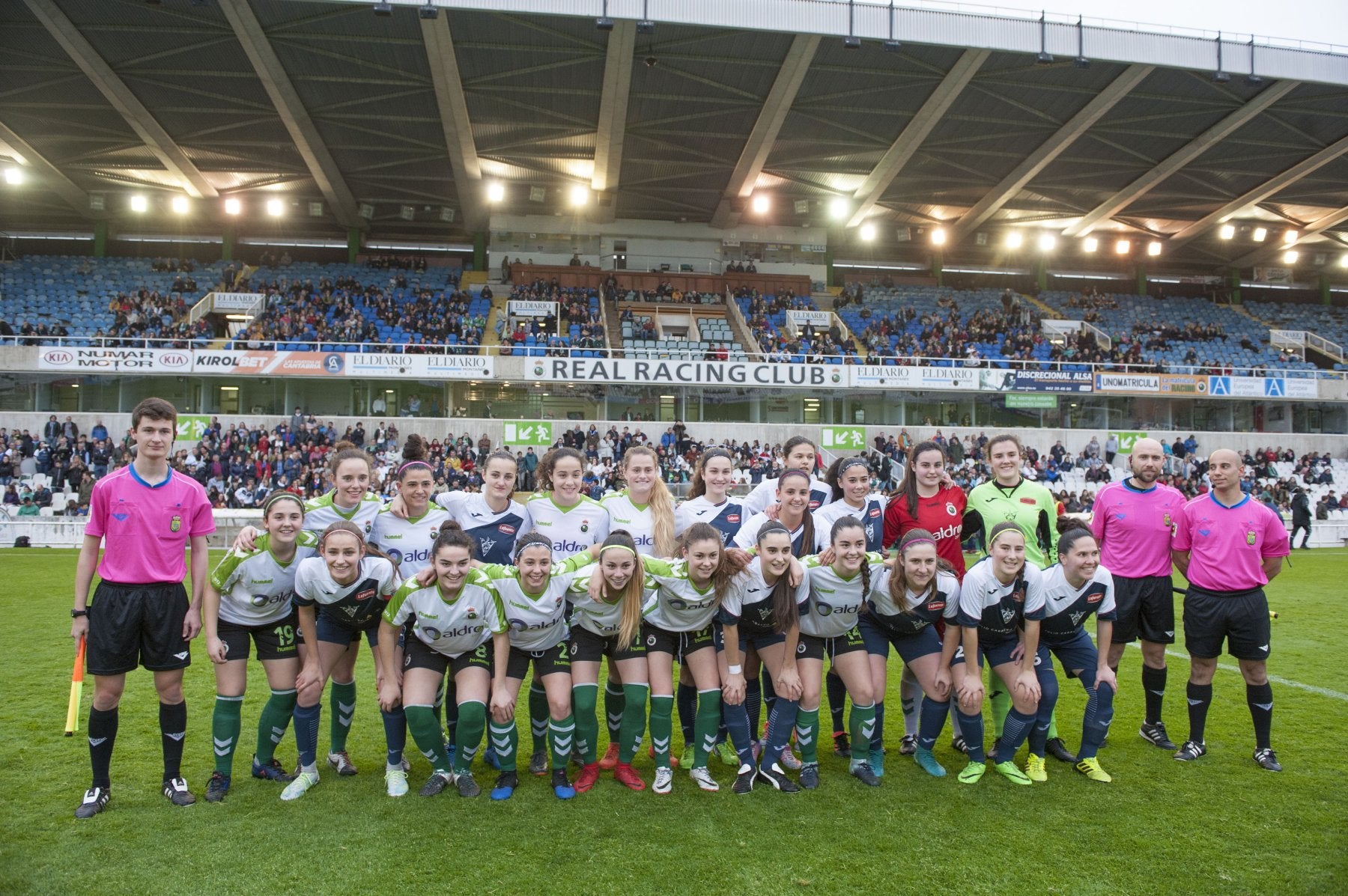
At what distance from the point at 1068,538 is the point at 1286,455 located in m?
31.4

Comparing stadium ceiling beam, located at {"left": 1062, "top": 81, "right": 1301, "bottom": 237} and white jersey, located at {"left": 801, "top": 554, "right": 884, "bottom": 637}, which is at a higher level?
stadium ceiling beam, located at {"left": 1062, "top": 81, "right": 1301, "bottom": 237}

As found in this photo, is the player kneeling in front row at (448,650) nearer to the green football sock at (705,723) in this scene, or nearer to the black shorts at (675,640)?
A: the black shorts at (675,640)

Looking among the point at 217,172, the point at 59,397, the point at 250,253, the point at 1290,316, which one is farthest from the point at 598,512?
the point at 1290,316

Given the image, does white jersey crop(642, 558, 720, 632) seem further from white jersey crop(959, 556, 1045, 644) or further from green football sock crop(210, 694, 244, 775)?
green football sock crop(210, 694, 244, 775)

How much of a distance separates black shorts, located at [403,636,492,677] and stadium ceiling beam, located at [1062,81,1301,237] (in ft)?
100

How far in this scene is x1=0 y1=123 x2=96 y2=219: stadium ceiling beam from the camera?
27.8 meters

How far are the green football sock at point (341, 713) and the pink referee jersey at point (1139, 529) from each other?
207 inches

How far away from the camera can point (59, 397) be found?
26.8 metres

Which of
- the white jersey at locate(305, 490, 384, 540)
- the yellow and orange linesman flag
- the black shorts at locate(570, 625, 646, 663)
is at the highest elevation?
the white jersey at locate(305, 490, 384, 540)

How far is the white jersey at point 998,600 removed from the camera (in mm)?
5043

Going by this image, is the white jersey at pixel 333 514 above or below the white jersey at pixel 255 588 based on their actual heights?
above

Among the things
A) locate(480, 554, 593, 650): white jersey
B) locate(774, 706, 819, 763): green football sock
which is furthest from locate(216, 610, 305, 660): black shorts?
locate(774, 706, 819, 763): green football sock

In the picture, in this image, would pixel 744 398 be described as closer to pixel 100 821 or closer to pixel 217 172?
pixel 217 172

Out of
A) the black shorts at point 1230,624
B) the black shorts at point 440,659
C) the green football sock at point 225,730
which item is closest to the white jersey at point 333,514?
Result: the black shorts at point 440,659
